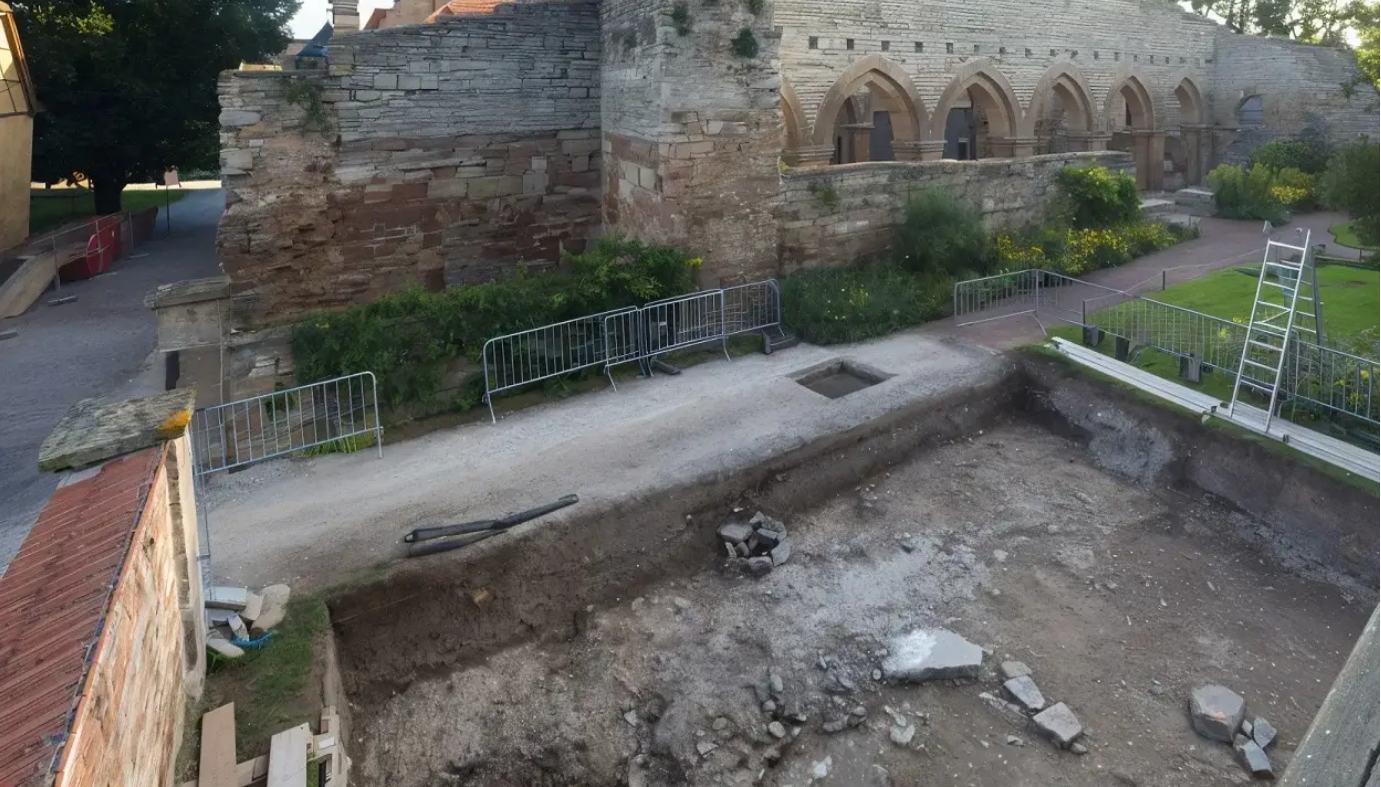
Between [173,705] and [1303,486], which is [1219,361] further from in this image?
[173,705]

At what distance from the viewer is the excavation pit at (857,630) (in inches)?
209

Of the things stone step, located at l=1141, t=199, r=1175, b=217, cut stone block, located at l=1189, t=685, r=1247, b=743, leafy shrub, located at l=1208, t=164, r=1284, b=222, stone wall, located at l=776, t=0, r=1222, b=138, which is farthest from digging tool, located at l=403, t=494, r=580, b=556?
leafy shrub, located at l=1208, t=164, r=1284, b=222

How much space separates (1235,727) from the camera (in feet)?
17.0

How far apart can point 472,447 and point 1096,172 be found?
11.1 metres

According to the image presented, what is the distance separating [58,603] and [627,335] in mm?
7379

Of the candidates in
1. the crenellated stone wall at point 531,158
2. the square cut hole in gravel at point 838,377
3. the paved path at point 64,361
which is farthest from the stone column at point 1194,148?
the paved path at point 64,361

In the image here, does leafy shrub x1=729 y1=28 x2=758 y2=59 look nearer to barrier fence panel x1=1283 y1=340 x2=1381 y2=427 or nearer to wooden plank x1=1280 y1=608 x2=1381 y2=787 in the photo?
barrier fence panel x1=1283 y1=340 x2=1381 y2=427

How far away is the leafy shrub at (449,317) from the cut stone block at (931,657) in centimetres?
542

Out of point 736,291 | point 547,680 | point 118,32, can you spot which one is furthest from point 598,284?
point 118,32

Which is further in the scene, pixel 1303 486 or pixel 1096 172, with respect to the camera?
pixel 1096 172

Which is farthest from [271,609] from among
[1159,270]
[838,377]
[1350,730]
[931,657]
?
[1159,270]

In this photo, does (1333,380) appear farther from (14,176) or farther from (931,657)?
(14,176)

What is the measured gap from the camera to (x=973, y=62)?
18.0 m

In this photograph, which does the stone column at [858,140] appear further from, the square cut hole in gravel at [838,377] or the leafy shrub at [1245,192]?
the square cut hole in gravel at [838,377]
